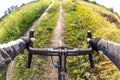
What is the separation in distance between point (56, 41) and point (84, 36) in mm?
1720

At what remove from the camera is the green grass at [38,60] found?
732 inches

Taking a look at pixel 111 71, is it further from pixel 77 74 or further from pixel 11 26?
pixel 11 26

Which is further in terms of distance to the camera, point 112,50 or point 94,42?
point 94,42

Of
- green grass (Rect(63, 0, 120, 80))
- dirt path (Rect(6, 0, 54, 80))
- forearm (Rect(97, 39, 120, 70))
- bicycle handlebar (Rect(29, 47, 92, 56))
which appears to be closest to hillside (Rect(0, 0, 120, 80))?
green grass (Rect(63, 0, 120, 80))

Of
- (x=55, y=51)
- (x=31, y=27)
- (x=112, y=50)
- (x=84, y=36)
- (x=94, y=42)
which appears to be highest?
(x=112, y=50)

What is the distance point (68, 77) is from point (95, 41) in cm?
1100

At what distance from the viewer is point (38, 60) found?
64.4 ft

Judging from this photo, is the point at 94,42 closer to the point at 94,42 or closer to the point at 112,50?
the point at 94,42

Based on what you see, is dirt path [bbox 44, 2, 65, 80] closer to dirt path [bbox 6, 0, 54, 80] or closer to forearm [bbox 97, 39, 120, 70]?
dirt path [bbox 6, 0, 54, 80]

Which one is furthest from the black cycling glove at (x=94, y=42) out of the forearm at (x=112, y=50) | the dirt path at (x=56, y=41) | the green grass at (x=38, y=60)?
the green grass at (x=38, y=60)

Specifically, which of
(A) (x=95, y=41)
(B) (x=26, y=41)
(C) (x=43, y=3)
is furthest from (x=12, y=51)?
(C) (x=43, y=3)

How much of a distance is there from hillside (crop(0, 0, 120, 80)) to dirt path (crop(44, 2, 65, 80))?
7 centimetres

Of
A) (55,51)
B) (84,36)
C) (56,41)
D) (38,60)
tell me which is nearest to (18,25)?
(56,41)

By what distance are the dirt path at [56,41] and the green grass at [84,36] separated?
0.39 m
